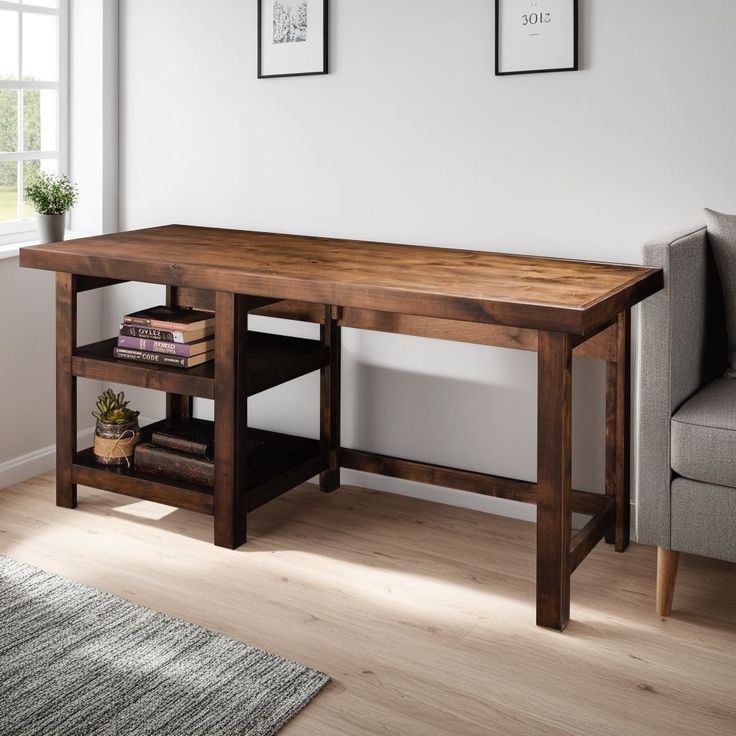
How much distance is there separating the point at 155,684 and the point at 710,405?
143 centimetres

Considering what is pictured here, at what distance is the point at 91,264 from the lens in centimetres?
289

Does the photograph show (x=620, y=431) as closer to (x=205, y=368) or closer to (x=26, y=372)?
(x=205, y=368)

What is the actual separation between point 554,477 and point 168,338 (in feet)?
4.01

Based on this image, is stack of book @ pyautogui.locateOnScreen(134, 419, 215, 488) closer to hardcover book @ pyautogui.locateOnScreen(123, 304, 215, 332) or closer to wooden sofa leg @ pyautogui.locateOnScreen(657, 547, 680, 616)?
hardcover book @ pyautogui.locateOnScreen(123, 304, 215, 332)

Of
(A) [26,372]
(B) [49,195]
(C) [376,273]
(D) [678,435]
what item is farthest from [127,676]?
(B) [49,195]

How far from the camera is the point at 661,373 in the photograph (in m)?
2.37

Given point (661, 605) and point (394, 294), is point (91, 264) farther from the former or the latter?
point (661, 605)

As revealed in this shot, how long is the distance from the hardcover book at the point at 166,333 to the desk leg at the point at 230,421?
0.50 ft

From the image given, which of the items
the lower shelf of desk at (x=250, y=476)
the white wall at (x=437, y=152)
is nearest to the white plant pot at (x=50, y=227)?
the white wall at (x=437, y=152)

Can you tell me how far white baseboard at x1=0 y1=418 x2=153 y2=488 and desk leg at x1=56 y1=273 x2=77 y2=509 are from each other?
335 millimetres

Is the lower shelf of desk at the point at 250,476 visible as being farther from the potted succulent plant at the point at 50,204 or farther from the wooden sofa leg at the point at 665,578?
the wooden sofa leg at the point at 665,578

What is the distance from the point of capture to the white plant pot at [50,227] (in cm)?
340

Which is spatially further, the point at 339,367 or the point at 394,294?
the point at 339,367

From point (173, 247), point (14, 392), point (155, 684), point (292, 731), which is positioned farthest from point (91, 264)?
point (292, 731)
